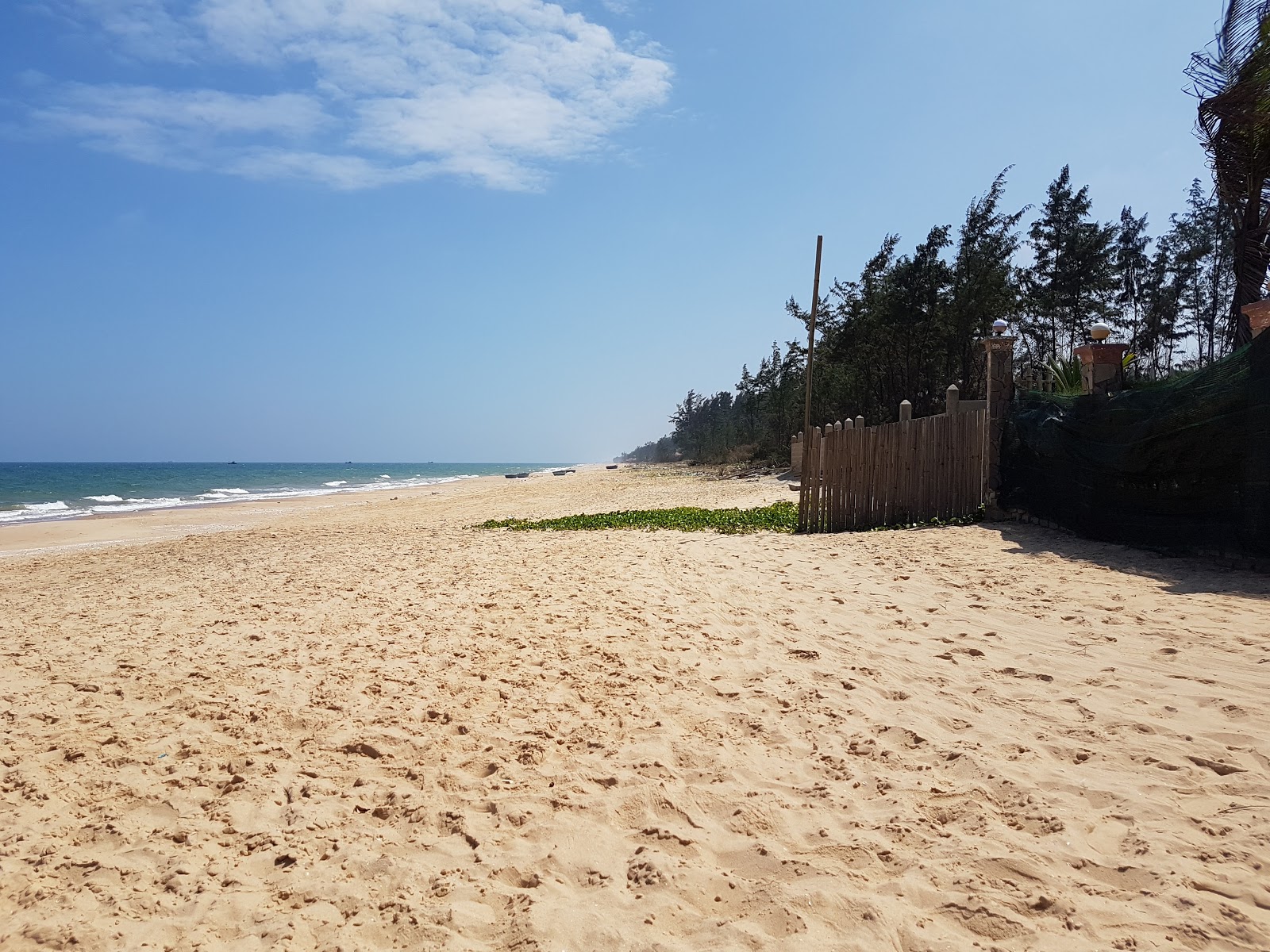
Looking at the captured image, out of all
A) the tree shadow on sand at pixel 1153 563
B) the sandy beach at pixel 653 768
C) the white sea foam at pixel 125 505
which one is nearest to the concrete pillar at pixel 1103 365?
the tree shadow on sand at pixel 1153 563

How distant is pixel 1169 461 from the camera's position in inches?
255

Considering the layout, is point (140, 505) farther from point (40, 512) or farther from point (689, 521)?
point (689, 521)

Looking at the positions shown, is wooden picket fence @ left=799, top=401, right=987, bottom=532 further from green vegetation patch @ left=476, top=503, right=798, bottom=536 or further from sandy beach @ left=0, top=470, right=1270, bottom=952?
sandy beach @ left=0, top=470, right=1270, bottom=952

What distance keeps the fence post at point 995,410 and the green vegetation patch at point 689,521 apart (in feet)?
8.10

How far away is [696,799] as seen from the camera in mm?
2855

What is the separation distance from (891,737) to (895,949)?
1365 millimetres

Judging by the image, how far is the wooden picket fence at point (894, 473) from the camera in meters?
9.27

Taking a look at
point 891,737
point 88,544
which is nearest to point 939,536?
point 891,737

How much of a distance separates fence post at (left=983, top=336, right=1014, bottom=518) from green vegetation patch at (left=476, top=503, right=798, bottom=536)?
2.47m

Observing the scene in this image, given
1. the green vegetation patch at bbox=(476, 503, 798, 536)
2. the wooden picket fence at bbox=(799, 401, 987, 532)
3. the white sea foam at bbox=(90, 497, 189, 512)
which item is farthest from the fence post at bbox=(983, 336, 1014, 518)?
the white sea foam at bbox=(90, 497, 189, 512)

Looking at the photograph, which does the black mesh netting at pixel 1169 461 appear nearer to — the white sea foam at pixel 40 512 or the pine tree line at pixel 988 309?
the pine tree line at pixel 988 309

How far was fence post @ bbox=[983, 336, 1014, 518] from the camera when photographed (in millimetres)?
9070

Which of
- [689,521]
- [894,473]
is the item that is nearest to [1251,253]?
[894,473]

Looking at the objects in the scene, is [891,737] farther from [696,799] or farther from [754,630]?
[754,630]
